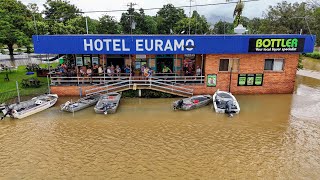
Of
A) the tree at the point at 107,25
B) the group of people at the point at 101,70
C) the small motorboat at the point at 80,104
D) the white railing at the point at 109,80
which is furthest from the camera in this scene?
the tree at the point at 107,25

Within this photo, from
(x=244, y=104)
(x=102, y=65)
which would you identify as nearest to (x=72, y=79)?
(x=102, y=65)

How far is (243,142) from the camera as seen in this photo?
14680mm

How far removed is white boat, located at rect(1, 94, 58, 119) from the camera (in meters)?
18.0

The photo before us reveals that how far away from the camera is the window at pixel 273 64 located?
2361 cm

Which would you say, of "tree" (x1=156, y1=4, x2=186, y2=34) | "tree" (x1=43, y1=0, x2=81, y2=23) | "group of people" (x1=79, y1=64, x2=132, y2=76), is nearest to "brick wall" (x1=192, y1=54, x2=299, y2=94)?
"group of people" (x1=79, y1=64, x2=132, y2=76)

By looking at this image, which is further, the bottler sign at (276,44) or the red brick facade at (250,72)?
the red brick facade at (250,72)

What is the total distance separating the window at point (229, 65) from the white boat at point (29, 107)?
1478 centimetres

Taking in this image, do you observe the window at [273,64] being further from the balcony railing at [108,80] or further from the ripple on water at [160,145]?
the balcony railing at [108,80]

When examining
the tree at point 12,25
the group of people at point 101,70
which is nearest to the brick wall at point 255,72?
the group of people at point 101,70

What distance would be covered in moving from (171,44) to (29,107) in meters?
12.4

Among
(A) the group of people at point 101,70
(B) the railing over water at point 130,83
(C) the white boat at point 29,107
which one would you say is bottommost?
(C) the white boat at point 29,107

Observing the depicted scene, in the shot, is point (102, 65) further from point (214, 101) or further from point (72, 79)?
point (214, 101)

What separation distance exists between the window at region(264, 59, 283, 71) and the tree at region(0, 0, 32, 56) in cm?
2939

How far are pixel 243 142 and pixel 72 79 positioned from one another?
1651 cm
